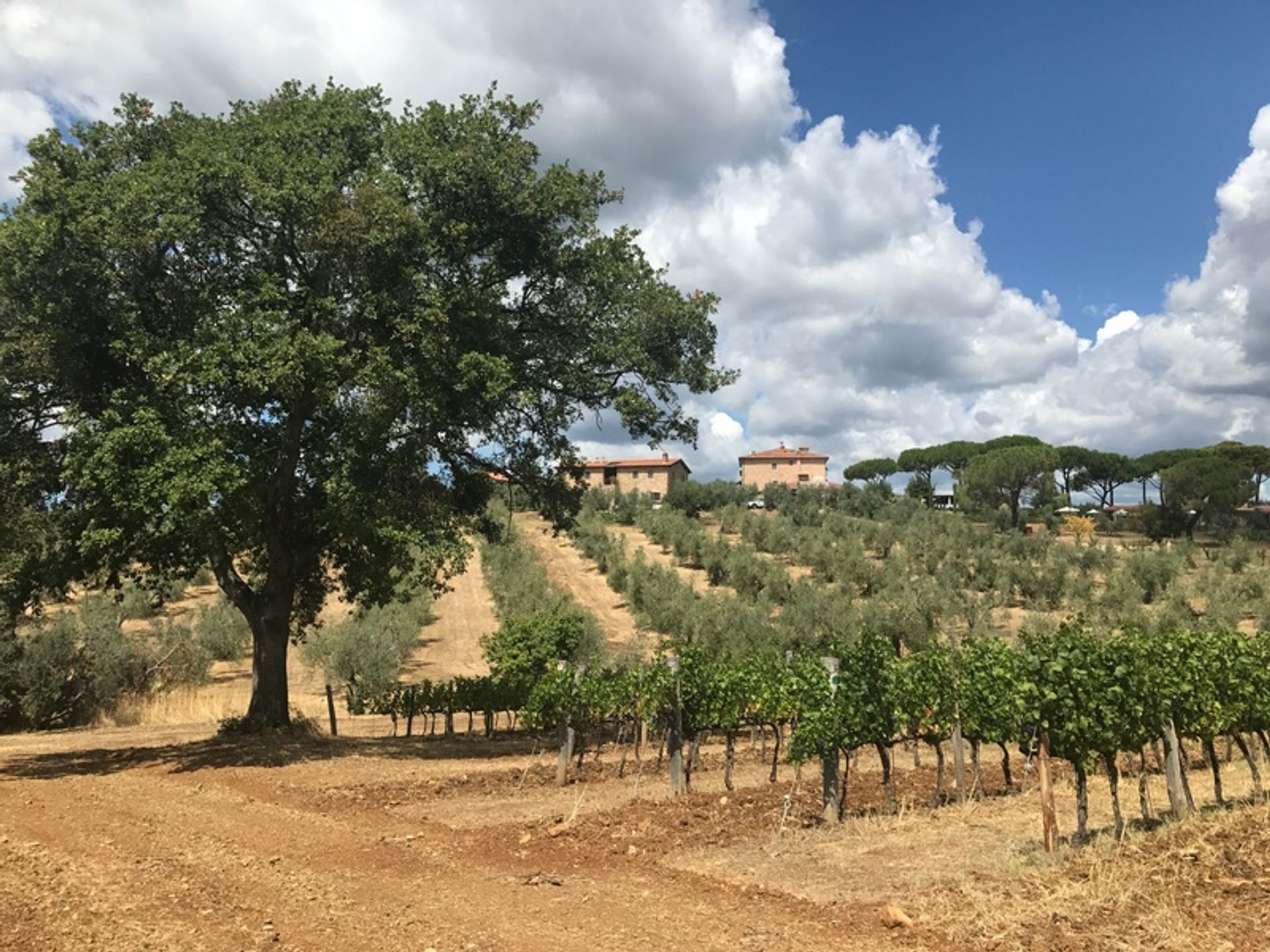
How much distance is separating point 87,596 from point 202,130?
103ft

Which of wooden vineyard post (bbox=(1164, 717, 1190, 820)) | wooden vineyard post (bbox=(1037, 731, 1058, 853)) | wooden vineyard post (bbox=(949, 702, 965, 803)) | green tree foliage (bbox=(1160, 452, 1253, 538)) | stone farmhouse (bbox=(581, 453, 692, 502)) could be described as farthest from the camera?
stone farmhouse (bbox=(581, 453, 692, 502))

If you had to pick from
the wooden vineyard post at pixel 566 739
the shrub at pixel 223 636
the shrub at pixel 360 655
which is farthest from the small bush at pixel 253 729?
the shrub at pixel 223 636

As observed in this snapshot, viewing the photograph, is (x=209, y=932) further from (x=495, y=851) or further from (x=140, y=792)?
(x=140, y=792)

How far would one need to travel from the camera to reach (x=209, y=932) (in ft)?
21.9

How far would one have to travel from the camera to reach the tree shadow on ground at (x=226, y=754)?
15.7 m

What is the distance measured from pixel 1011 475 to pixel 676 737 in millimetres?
70372

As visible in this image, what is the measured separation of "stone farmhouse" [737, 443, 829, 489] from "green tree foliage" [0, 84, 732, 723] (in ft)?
306

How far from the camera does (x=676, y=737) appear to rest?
46.9 feet

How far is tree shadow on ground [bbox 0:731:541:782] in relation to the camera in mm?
15680

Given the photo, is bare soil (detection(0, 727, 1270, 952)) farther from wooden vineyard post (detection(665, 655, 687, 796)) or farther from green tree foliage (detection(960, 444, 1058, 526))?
green tree foliage (detection(960, 444, 1058, 526))

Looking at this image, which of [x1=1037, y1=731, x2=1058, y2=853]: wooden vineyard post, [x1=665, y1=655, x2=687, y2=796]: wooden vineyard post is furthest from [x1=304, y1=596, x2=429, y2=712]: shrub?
[x1=1037, y1=731, x2=1058, y2=853]: wooden vineyard post

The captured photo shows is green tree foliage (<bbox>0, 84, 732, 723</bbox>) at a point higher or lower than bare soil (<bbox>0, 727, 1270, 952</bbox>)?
higher

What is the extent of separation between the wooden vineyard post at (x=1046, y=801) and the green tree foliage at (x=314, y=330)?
33.9ft

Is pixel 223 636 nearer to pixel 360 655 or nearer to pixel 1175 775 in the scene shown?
pixel 360 655
